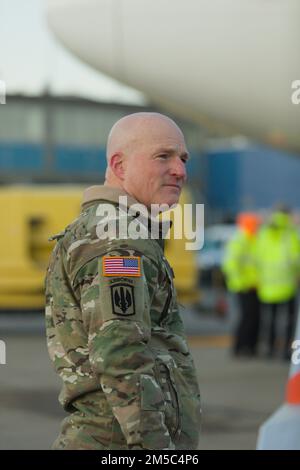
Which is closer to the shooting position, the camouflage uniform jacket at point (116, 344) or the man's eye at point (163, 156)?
the camouflage uniform jacket at point (116, 344)

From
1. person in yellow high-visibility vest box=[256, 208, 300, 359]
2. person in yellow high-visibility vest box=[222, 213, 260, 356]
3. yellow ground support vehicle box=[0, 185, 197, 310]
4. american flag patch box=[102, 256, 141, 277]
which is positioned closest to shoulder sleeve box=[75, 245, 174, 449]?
american flag patch box=[102, 256, 141, 277]

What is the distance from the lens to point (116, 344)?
2451 millimetres

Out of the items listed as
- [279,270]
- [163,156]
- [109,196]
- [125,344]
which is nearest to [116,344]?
[125,344]

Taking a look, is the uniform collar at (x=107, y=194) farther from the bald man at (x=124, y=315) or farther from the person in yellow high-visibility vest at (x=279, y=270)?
the person in yellow high-visibility vest at (x=279, y=270)

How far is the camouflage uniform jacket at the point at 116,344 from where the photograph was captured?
2.45 meters

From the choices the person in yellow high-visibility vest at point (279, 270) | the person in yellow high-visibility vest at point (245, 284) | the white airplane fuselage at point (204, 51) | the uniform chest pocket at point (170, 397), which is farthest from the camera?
the person in yellow high-visibility vest at point (245, 284)

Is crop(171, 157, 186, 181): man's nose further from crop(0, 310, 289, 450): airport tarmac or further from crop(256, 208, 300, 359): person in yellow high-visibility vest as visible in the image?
crop(256, 208, 300, 359): person in yellow high-visibility vest

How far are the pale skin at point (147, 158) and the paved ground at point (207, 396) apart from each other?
398 centimetres

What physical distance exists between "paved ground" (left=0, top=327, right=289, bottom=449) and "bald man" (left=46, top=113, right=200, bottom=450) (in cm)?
393

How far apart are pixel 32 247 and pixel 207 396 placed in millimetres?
6295

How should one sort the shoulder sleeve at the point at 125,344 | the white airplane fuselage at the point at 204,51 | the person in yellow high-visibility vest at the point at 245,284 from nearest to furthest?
the shoulder sleeve at the point at 125,344 → the white airplane fuselage at the point at 204,51 → the person in yellow high-visibility vest at the point at 245,284

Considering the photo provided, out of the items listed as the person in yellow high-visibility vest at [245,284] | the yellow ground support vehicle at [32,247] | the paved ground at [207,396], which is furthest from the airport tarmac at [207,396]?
the yellow ground support vehicle at [32,247]

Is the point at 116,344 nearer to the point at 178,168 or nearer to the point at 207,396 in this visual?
the point at 178,168

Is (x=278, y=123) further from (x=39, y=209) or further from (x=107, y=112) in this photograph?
(x=107, y=112)
